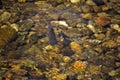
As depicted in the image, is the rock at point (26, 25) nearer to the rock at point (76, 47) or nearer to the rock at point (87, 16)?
the rock at point (76, 47)

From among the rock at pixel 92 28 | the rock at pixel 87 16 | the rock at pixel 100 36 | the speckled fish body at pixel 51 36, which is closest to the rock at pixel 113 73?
the rock at pixel 100 36

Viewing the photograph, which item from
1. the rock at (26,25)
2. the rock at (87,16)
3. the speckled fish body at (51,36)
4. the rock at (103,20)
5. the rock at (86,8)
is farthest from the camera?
the rock at (86,8)

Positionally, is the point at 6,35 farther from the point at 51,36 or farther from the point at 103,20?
the point at 103,20

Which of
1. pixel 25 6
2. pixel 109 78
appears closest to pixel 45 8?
pixel 25 6

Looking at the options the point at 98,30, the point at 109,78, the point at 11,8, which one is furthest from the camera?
the point at 11,8

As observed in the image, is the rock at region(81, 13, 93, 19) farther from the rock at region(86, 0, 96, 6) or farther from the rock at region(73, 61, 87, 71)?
the rock at region(73, 61, 87, 71)

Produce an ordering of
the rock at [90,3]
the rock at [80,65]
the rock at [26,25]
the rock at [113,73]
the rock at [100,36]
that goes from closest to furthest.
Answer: the rock at [113,73], the rock at [80,65], the rock at [100,36], the rock at [26,25], the rock at [90,3]

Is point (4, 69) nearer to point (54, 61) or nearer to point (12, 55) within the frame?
point (12, 55)

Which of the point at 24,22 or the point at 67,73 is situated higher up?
the point at 24,22

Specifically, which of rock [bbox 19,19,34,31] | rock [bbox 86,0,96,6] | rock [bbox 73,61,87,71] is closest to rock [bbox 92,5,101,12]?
rock [bbox 86,0,96,6]

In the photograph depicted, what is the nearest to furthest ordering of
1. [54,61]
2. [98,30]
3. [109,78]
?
[109,78] → [54,61] → [98,30]

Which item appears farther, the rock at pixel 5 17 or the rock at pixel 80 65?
the rock at pixel 5 17
